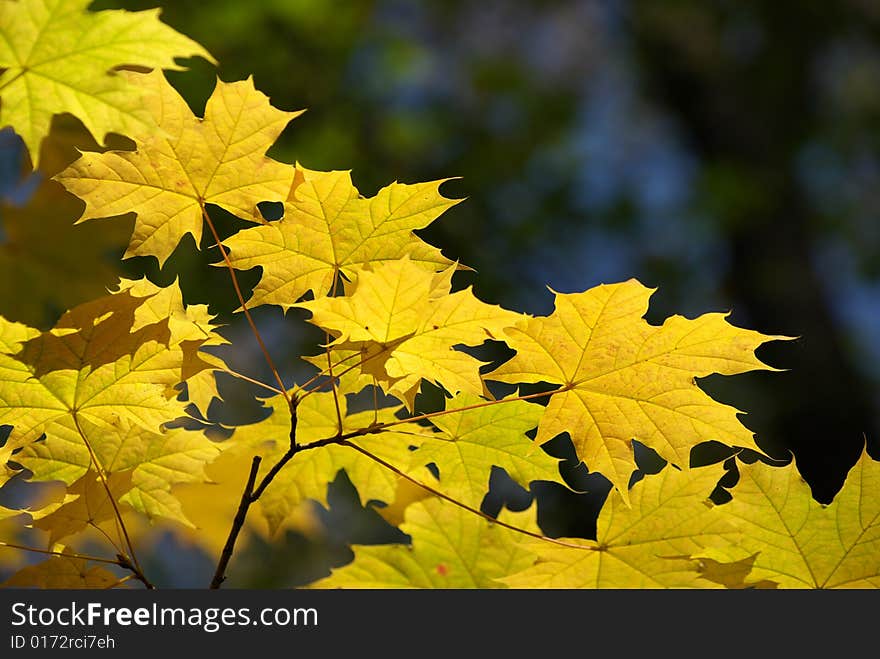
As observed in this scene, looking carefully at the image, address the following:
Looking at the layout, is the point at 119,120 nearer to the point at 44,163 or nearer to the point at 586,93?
the point at 44,163

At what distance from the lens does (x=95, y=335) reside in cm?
106

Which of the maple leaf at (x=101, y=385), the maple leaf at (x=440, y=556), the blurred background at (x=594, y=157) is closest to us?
the maple leaf at (x=101, y=385)

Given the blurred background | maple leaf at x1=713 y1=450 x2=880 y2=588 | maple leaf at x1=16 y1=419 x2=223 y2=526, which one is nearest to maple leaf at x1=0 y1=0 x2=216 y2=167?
maple leaf at x1=16 y1=419 x2=223 y2=526

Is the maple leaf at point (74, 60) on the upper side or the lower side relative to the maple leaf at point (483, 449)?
upper

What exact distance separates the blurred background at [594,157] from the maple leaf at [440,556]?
8.79 ft

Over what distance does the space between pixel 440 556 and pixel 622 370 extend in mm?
445

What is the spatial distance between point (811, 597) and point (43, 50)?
1096 mm

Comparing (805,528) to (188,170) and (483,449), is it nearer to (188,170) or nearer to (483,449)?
(483,449)

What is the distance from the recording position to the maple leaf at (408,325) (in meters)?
0.95

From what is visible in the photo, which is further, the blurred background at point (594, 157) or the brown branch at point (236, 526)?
the blurred background at point (594, 157)

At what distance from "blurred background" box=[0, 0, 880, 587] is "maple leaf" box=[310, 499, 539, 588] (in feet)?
8.79

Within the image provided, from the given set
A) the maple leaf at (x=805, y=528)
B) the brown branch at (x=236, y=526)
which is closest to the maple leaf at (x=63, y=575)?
the brown branch at (x=236, y=526)

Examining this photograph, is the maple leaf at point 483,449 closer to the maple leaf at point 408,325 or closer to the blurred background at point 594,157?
the maple leaf at point 408,325

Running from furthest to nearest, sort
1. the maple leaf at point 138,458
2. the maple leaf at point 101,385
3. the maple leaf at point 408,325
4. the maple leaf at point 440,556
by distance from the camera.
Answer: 1. the maple leaf at point 440,556
2. the maple leaf at point 138,458
3. the maple leaf at point 101,385
4. the maple leaf at point 408,325
